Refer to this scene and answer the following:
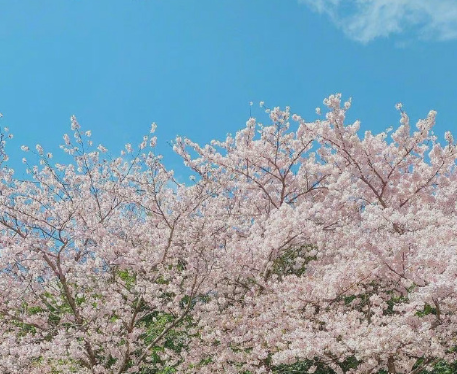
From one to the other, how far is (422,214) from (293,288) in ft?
8.60

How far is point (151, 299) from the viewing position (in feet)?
27.5

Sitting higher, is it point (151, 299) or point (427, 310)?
point (151, 299)

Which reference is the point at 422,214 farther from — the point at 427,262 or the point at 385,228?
the point at 427,262

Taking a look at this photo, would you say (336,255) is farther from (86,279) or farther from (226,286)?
(86,279)

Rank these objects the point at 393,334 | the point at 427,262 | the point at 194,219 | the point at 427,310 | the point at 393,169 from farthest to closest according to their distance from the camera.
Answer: the point at 393,169 → the point at 194,219 → the point at 427,310 → the point at 427,262 → the point at 393,334

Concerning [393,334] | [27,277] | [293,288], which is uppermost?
[27,277]

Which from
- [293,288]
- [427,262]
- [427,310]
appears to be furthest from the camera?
[427,310]

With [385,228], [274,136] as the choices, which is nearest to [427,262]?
[385,228]

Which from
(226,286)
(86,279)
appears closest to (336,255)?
(226,286)

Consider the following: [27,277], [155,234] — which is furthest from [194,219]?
[27,277]

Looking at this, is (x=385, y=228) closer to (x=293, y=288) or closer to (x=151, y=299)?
(x=293, y=288)

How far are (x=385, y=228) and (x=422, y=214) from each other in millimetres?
823

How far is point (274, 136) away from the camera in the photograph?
12.4 meters

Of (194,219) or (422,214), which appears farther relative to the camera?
(194,219)
